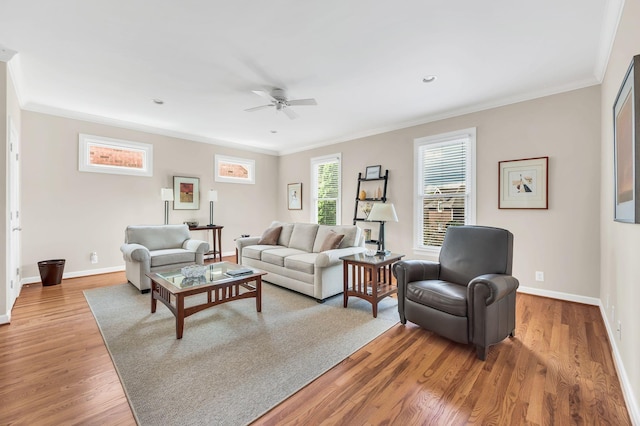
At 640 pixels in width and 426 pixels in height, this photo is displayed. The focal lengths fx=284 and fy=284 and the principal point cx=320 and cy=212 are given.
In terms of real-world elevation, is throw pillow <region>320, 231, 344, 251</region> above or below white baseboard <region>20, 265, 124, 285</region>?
above

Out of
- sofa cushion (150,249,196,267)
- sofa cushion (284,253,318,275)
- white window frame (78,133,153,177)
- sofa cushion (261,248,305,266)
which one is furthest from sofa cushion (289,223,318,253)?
white window frame (78,133,153,177)

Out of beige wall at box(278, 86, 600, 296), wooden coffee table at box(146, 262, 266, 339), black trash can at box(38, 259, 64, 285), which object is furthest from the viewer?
black trash can at box(38, 259, 64, 285)

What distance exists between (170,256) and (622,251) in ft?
15.5

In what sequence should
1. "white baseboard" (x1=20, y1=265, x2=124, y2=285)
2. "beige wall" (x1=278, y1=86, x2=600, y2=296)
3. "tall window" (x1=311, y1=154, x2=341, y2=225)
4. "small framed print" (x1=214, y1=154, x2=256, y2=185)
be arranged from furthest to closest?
"small framed print" (x1=214, y1=154, x2=256, y2=185), "tall window" (x1=311, y1=154, x2=341, y2=225), "white baseboard" (x1=20, y1=265, x2=124, y2=285), "beige wall" (x1=278, y1=86, x2=600, y2=296)

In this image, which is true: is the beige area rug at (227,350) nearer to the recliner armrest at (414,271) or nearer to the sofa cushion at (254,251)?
the recliner armrest at (414,271)

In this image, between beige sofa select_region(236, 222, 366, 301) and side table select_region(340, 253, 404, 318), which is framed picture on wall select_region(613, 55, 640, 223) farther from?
beige sofa select_region(236, 222, 366, 301)

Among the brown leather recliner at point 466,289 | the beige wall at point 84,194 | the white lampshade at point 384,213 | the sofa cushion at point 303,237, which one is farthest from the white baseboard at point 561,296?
the beige wall at point 84,194

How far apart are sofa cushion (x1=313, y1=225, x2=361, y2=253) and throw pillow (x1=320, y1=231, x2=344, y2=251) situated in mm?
110

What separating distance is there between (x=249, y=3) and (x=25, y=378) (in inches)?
121

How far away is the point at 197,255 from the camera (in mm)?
4246

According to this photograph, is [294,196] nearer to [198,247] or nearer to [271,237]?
[271,237]

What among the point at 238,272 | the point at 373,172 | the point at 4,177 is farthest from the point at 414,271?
the point at 4,177

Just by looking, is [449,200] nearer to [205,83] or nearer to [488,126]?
→ [488,126]

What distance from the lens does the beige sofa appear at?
3.42 meters
